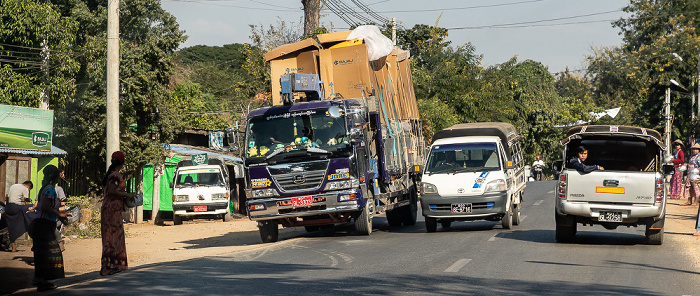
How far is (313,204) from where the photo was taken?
55.0 feet

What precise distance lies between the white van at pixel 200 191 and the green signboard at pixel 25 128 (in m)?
9.51

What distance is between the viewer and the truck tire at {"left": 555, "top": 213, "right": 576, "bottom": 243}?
50.1 feet

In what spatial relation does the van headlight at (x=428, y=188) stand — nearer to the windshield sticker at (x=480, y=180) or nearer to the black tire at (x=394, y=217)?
the windshield sticker at (x=480, y=180)

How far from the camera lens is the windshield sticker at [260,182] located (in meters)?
17.0

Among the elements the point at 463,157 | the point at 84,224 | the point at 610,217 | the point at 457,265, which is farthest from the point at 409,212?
the point at 457,265

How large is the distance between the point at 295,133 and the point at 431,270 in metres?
6.31

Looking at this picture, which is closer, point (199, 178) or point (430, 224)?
point (430, 224)

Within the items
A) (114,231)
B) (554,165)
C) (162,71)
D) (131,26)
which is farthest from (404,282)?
(131,26)

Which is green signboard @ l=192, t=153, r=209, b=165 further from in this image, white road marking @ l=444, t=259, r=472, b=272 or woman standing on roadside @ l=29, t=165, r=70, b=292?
white road marking @ l=444, t=259, r=472, b=272

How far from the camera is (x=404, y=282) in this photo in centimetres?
1020

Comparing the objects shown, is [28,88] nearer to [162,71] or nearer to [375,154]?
[162,71]

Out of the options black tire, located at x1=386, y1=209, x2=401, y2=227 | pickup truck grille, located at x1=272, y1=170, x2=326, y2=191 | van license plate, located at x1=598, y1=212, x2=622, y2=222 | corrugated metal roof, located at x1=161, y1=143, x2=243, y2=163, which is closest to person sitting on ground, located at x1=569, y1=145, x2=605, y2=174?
van license plate, located at x1=598, y1=212, x2=622, y2=222

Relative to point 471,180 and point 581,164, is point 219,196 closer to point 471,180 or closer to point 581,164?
point 471,180

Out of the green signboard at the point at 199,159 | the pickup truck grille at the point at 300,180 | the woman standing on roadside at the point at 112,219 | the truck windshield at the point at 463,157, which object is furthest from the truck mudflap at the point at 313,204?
the green signboard at the point at 199,159
